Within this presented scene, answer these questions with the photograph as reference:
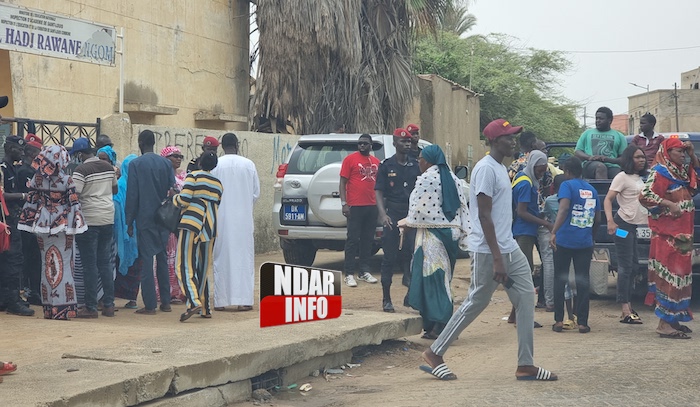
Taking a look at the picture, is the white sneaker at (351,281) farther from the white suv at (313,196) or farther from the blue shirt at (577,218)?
the blue shirt at (577,218)

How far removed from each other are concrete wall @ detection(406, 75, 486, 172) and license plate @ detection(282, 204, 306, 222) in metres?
11.2

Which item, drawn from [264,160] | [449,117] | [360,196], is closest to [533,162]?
[360,196]

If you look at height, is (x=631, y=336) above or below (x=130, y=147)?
below

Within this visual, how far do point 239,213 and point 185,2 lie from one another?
26.2 ft

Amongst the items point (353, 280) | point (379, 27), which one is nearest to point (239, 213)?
point (353, 280)

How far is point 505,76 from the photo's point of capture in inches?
1652

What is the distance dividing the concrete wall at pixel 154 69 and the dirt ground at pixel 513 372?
7327 mm

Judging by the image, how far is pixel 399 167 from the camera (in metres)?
10.6

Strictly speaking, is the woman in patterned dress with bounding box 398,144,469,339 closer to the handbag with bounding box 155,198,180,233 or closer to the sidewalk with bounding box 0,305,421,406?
the sidewalk with bounding box 0,305,421,406

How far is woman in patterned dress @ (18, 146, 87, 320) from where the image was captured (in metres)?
8.76

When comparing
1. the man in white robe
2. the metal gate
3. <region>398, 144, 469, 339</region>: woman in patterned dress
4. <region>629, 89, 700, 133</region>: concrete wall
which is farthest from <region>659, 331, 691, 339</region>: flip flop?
<region>629, 89, 700, 133</region>: concrete wall

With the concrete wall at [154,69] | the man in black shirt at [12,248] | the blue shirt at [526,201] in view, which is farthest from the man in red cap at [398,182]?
the concrete wall at [154,69]

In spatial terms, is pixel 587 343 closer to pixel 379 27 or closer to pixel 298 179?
pixel 298 179

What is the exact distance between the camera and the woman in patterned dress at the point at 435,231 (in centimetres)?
840
